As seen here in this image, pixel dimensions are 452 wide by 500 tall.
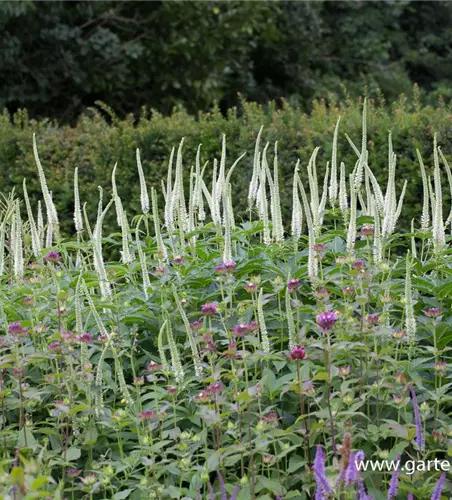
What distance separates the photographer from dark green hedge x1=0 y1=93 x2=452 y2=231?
6.77m

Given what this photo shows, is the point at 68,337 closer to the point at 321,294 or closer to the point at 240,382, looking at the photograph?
the point at 240,382

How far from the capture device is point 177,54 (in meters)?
14.9

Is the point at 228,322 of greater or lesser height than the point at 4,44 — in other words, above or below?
below

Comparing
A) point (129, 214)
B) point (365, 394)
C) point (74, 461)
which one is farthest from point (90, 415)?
point (129, 214)

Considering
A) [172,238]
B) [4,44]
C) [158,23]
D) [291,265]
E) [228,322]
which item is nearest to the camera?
[228,322]

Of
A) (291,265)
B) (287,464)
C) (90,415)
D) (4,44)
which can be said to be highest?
(4,44)

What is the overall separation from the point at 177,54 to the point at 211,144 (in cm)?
764

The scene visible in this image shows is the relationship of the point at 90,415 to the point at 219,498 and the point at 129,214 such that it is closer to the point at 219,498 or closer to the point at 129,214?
the point at 219,498

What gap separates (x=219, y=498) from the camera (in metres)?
3.21

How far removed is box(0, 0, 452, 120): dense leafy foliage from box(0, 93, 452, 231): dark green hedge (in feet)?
16.9

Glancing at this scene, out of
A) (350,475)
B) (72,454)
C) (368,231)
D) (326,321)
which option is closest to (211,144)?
(368,231)

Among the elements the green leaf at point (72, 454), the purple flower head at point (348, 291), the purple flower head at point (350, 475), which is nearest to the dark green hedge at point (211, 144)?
the purple flower head at point (348, 291)

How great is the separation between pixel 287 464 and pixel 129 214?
462cm

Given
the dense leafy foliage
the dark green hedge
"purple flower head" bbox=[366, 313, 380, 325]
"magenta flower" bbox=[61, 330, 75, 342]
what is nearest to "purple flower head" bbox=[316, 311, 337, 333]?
"purple flower head" bbox=[366, 313, 380, 325]
